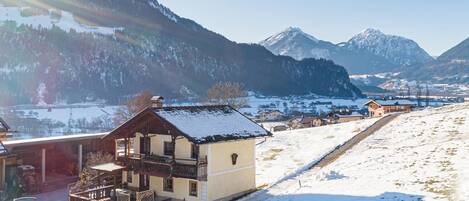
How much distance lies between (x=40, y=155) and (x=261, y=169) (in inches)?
765

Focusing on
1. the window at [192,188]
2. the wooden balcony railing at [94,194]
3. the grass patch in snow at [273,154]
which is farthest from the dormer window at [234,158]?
A: the grass patch in snow at [273,154]

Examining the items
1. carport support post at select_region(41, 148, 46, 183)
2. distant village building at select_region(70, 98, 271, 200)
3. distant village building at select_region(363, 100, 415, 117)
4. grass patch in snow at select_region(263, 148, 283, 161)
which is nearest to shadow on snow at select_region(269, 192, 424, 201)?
distant village building at select_region(70, 98, 271, 200)

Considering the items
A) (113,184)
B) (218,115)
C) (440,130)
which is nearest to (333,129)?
(440,130)

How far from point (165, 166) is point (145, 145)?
12.5 ft

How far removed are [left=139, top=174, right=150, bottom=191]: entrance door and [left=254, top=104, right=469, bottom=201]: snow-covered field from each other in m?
8.42

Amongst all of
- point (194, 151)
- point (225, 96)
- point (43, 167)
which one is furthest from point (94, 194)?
point (225, 96)

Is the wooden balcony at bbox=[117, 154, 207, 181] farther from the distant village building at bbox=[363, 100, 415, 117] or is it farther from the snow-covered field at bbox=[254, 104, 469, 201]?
the distant village building at bbox=[363, 100, 415, 117]

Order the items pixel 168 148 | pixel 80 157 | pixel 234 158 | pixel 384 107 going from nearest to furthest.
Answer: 1. pixel 168 148
2. pixel 234 158
3. pixel 80 157
4. pixel 384 107

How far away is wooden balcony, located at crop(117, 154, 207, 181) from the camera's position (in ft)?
101

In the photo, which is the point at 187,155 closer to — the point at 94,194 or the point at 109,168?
the point at 109,168

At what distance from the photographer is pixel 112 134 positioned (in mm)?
34625

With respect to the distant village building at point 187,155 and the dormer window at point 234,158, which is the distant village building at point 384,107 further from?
the dormer window at point 234,158

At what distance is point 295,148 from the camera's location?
5484cm

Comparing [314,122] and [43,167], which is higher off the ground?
[314,122]
